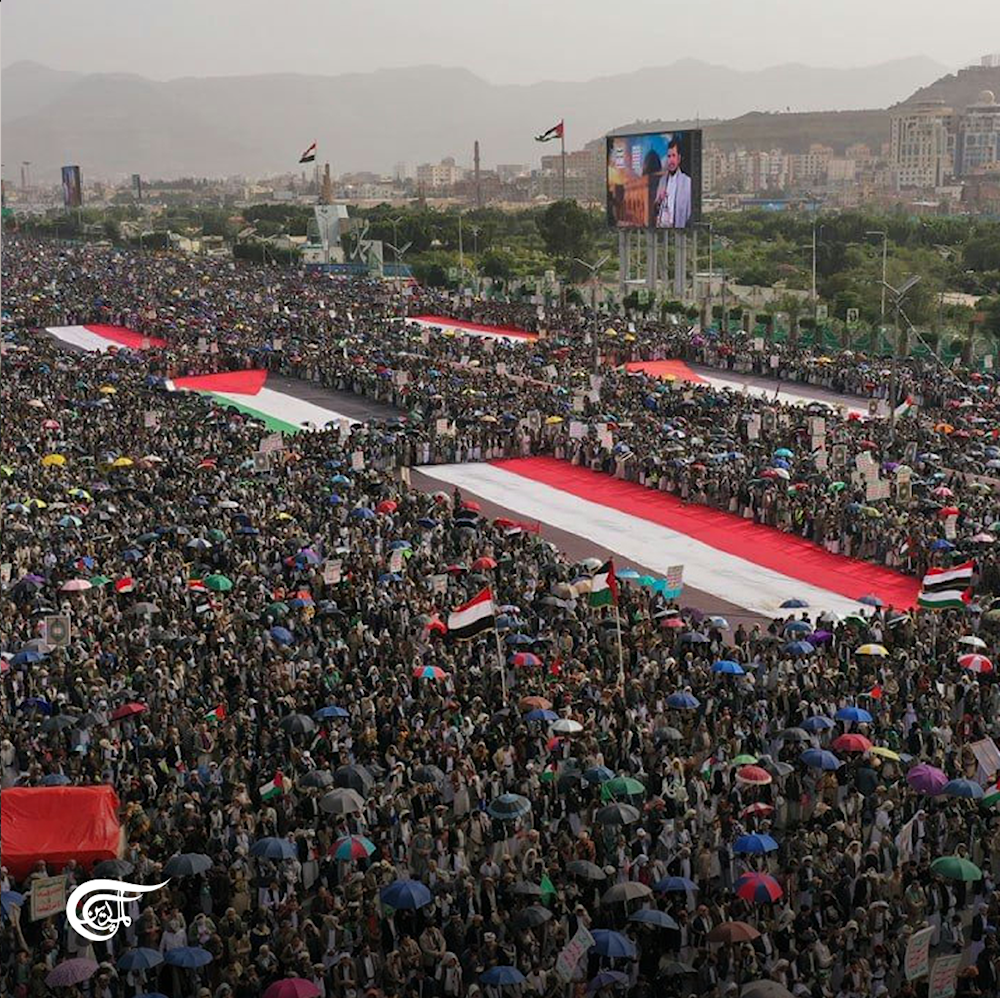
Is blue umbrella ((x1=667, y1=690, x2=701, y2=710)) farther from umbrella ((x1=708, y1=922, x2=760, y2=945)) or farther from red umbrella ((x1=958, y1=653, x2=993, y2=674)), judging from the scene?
umbrella ((x1=708, y1=922, x2=760, y2=945))

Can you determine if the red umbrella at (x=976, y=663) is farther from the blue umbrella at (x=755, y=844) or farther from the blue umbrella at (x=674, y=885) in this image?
the blue umbrella at (x=674, y=885)

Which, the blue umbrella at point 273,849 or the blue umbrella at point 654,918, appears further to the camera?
the blue umbrella at point 273,849

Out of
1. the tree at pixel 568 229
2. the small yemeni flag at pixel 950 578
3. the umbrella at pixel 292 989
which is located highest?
the tree at pixel 568 229

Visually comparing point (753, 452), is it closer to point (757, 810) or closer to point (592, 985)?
point (757, 810)

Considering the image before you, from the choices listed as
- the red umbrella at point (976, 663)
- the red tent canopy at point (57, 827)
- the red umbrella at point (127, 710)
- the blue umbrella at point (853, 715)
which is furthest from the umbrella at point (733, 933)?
the red umbrella at point (127, 710)

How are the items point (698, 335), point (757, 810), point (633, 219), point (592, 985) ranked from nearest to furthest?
1. point (592, 985)
2. point (757, 810)
3. point (698, 335)
4. point (633, 219)

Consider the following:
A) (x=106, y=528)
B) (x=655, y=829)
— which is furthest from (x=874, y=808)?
(x=106, y=528)

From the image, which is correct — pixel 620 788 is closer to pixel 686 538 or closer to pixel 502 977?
pixel 502 977
